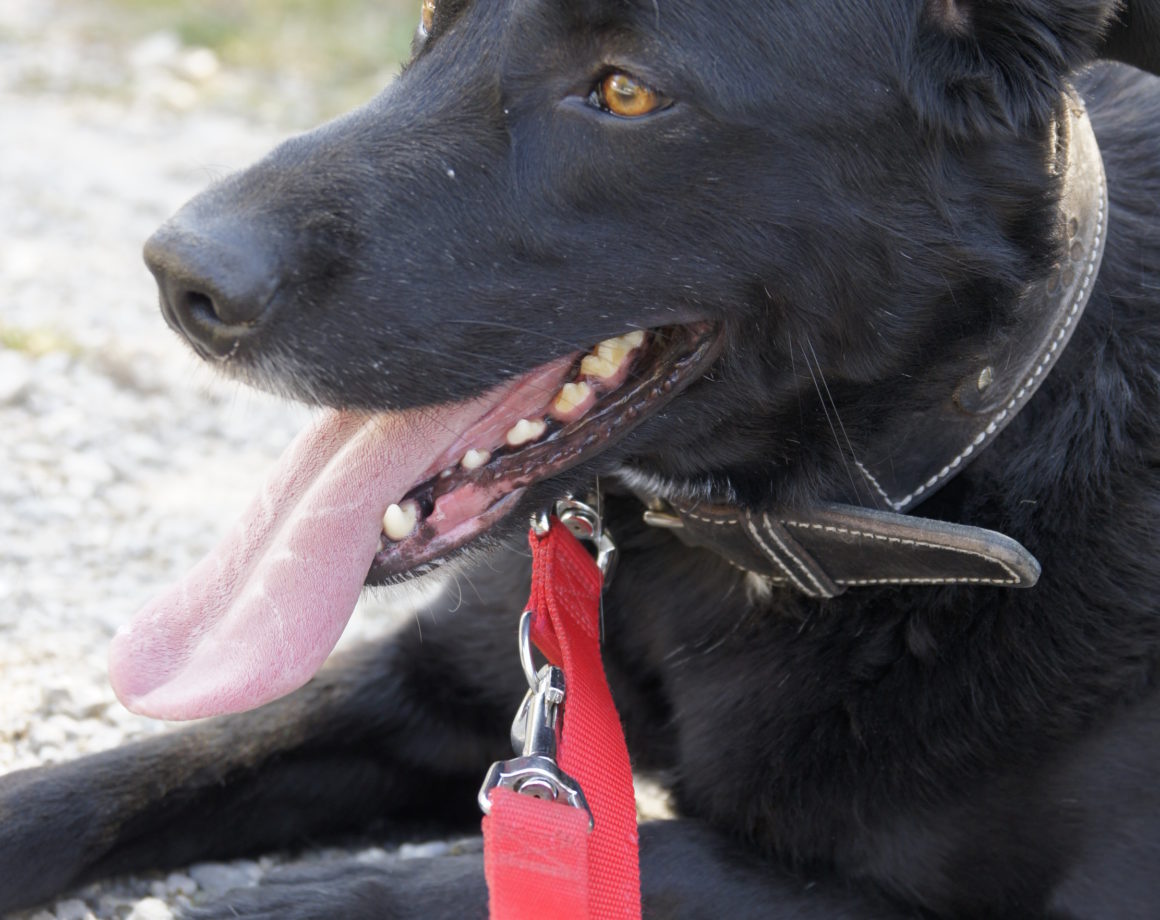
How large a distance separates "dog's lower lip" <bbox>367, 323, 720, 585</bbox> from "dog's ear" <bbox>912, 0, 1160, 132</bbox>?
430mm

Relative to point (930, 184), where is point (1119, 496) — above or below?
below

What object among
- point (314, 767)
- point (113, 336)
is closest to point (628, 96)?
point (314, 767)

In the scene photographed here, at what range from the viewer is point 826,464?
79.6 inches

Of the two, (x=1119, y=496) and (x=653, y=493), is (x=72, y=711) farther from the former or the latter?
(x=1119, y=496)

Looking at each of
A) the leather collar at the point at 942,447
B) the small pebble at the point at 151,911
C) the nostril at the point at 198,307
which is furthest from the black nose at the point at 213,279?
the small pebble at the point at 151,911

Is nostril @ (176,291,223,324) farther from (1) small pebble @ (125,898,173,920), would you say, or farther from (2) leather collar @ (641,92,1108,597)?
(1) small pebble @ (125,898,173,920)

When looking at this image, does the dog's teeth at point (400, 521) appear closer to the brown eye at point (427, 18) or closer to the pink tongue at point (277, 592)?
the pink tongue at point (277, 592)

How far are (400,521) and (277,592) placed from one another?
0.19m

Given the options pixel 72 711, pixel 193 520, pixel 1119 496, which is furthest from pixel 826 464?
pixel 193 520

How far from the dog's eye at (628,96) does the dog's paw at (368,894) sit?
1.07 metres

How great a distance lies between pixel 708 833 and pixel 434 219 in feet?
Result: 3.12

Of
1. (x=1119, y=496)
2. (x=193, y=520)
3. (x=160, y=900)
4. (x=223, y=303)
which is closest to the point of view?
(x=223, y=303)

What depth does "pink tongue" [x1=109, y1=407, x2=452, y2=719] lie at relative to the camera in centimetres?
185

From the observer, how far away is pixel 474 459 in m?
1.92
